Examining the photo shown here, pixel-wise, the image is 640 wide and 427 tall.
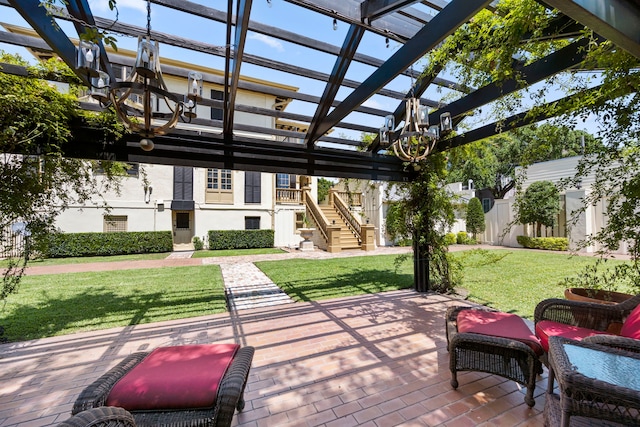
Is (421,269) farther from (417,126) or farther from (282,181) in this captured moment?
(282,181)

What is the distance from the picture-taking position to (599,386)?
1520 mm

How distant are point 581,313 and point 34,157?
686 cm

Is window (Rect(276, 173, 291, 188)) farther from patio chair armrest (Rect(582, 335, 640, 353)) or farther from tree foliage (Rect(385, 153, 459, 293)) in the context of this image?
patio chair armrest (Rect(582, 335, 640, 353))

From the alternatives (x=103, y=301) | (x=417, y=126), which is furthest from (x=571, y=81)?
(x=103, y=301)

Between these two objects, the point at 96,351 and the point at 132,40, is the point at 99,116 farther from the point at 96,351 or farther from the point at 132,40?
the point at 96,351

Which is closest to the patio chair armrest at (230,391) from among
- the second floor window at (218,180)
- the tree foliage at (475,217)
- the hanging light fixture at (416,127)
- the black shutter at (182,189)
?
the hanging light fixture at (416,127)

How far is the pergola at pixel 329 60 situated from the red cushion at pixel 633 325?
87.5 inches

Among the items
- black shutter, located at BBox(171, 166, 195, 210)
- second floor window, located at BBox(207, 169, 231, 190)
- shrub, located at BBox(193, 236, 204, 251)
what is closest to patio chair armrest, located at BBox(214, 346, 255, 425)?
shrub, located at BBox(193, 236, 204, 251)

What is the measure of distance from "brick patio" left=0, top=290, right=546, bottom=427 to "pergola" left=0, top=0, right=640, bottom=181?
264 centimetres

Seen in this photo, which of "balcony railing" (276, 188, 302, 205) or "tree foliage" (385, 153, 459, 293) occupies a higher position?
"balcony railing" (276, 188, 302, 205)

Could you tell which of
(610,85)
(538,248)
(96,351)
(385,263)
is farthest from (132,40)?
(538,248)

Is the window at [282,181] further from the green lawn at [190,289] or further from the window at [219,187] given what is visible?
the green lawn at [190,289]

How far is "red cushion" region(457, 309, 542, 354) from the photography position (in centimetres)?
261

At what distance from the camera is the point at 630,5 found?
188cm
